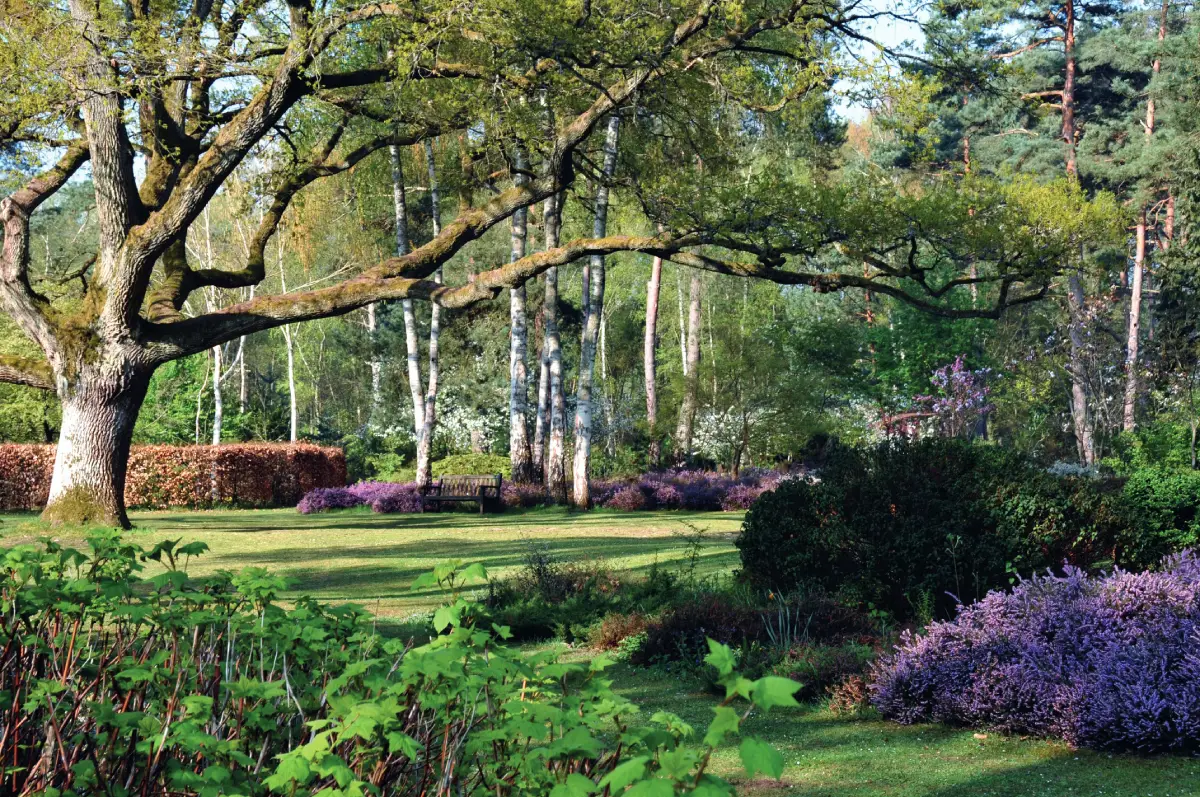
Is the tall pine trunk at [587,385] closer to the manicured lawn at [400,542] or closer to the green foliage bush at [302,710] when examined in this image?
the manicured lawn at [400,542]

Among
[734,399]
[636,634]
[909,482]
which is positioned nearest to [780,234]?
[909,482]

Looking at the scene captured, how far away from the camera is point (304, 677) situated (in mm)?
3568

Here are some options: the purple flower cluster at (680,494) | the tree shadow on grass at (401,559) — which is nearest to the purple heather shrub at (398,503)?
the purple flower cluster at (680,494)

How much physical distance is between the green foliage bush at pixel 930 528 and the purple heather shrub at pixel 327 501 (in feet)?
54.0

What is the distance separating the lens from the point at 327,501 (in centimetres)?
2475

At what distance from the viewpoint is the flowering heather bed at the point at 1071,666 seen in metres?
5.41

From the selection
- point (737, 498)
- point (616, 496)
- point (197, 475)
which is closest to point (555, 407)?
point (616, 496)

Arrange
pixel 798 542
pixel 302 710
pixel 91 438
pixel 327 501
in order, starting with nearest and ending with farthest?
pixel 302 710, pixel 798 542, pixel 91 438, pixel 327 501

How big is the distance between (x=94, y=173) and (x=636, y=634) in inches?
473

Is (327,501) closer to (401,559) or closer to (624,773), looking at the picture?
(401,559)

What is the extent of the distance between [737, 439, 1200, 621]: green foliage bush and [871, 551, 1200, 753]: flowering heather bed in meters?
1.87

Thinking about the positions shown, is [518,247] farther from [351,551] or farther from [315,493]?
[351,551]

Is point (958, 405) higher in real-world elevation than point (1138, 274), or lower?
lower

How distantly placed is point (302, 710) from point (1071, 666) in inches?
169
